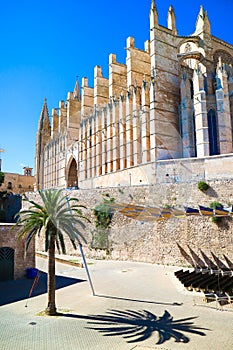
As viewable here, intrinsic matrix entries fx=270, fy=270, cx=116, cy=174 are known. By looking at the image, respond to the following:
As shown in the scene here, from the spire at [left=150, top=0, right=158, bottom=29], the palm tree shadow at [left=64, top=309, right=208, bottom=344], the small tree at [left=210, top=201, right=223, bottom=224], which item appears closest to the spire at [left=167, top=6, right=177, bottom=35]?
the spire at [left=150, top=0, right=158, bottom=29]

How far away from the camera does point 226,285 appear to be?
38.5 ft

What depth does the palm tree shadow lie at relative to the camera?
770 centimetres

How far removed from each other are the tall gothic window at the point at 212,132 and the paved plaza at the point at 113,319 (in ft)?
41.9

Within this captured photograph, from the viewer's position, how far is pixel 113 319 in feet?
29.8

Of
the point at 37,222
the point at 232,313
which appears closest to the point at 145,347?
the point at 232,313

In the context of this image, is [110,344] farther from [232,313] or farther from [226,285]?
[226,285]

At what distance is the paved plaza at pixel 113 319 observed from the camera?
24.0ft

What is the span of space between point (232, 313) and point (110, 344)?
4.80m

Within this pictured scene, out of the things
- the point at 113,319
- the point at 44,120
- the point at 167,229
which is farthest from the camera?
the point at 44,120

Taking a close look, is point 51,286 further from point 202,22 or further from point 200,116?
point 202,22

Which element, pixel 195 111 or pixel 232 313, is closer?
pixel 232 313

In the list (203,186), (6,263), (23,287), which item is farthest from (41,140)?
(23,287)

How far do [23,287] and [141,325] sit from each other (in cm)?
783

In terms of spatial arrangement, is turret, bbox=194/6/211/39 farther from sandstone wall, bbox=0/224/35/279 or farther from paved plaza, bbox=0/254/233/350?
sandstone wall, bbox=0/224/35/279
